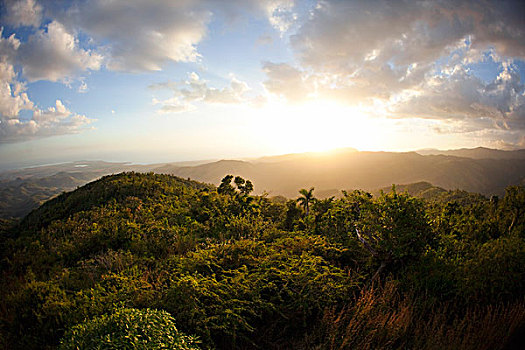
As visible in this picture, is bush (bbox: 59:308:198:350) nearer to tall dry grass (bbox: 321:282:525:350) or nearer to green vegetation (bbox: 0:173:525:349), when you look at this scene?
green vegetation (bbox: 0:173:525:349)

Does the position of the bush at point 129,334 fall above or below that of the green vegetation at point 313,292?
above

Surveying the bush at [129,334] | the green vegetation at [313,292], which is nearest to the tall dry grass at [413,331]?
the green vegetation at [313,292]

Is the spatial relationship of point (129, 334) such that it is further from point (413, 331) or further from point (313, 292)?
point (413, 331)

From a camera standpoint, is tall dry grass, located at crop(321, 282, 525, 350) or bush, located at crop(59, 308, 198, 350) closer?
bush, located at crop(59, 308, 198, 350)

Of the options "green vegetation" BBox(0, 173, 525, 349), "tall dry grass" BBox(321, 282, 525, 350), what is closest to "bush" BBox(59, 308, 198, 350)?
"green vegetation" BBox(0, 173, 525, 349)

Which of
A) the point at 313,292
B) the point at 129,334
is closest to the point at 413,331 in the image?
the point at 313,292

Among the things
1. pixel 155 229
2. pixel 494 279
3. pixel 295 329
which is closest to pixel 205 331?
pixel 295 329

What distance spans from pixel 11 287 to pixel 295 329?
756 centimetres

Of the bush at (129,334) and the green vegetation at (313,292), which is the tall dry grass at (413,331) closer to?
the green vegetation at (313,292)

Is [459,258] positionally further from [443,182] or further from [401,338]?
[443,182]

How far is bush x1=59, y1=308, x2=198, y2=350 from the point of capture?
112 inches

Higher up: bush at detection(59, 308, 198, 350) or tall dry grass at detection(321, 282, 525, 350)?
bush at detection(59, 308, 198, 350)

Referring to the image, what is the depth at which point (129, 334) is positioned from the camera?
2.88m

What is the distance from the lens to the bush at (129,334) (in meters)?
2.83
